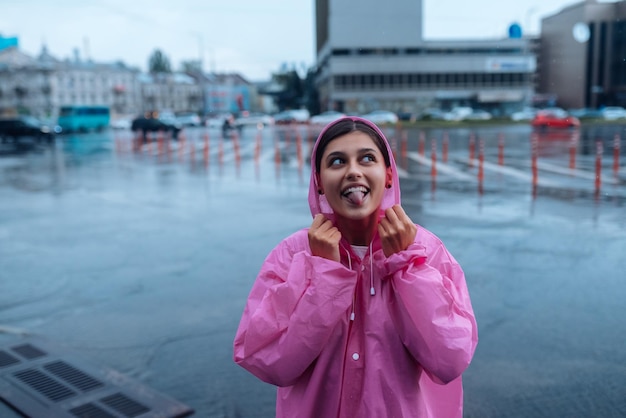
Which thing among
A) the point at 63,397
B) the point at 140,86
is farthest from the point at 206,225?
the point at 140,86

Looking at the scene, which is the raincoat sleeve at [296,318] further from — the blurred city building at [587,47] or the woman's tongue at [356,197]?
the blurred city building at [587,47]

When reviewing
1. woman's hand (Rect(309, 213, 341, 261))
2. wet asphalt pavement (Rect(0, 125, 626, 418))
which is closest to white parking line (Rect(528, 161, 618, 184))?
wet asphalt pavement (Rect(0, 125, 626, 418))

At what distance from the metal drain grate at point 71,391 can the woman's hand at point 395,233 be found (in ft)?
8.53

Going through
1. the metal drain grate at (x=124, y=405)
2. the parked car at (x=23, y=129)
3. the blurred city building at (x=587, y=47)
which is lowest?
the metal drain grate at (x=124, y=405)

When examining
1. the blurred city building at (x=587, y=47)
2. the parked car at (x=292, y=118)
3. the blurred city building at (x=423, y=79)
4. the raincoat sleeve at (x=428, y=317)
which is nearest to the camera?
the raincoat sleeve at (x=428, y=317)

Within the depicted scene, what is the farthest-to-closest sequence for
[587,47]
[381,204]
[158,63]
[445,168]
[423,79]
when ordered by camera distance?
[158,63] → [423,79] → [445,168] → [587,47] → [381,204]

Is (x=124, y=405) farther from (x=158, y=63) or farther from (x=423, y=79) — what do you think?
(x=158, y=63)

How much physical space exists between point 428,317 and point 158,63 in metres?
133

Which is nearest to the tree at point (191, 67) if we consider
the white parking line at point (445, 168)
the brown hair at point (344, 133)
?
the white parking line at point (445, 168)

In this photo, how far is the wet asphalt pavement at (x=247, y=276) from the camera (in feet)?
14.6

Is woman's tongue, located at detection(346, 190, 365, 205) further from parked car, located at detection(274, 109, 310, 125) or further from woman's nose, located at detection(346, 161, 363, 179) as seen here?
parked car, located at detection(274, 109, 310, 125)

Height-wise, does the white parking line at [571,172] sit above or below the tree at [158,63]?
below

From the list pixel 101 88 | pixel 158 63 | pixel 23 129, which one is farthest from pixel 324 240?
pixel 158 63

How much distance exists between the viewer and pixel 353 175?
202cm
